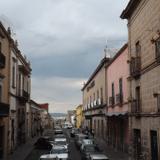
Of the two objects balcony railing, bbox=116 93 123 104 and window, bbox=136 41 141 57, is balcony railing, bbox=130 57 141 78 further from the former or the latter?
balcony railing, bbox=116 93 123 104

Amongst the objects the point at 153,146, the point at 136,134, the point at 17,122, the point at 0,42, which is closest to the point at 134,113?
the point at 136,134

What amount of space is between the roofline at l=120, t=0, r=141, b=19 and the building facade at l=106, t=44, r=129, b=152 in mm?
4557

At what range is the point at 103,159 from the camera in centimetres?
2177

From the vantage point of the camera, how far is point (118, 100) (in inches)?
1480

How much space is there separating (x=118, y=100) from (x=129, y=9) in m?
11.8

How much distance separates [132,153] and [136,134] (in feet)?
4.75

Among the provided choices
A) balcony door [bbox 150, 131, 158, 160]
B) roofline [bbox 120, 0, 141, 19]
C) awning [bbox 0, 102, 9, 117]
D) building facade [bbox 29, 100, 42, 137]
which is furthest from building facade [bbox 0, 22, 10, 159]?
building facade [bbox 29, 100, 42, 137]

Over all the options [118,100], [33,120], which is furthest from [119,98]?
[33,120]

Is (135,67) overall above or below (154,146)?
above

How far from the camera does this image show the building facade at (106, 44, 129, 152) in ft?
112

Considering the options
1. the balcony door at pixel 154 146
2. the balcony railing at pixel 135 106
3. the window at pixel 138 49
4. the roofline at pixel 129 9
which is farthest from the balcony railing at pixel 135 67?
the balcony door at pixel 154 146

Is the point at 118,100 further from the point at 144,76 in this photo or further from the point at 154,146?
the point at 154,146

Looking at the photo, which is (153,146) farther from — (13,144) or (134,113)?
(13,144)

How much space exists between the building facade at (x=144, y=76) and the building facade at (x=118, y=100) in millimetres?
3752
